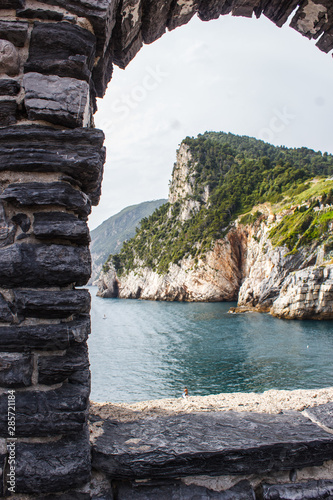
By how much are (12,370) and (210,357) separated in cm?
2323

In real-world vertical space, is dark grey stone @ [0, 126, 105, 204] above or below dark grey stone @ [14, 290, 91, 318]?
above

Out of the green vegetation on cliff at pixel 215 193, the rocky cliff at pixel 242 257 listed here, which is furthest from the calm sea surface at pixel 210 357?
the green vegetation on cliff at pixel 215 193

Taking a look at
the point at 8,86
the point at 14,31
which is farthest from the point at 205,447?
the point at 14,31

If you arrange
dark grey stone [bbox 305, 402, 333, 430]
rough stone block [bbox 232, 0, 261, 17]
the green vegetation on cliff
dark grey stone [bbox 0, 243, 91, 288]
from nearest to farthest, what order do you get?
dark grey stone [bbox 0, 243, 91, 288], dark grey stone [bbox 305, 402, 333, 430], rough stone block [bbox 232, 0, 261, 17], the green vegetation on cliff

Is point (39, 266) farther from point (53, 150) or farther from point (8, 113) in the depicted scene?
point (8, 113)

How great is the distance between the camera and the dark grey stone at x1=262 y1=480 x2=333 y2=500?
1.87 metres

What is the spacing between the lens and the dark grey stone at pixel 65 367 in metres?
1.77

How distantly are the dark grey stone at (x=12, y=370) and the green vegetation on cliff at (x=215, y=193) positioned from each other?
4654 cm

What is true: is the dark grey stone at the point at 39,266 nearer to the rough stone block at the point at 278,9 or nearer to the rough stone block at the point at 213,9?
the rough stone block at the point at 213,9

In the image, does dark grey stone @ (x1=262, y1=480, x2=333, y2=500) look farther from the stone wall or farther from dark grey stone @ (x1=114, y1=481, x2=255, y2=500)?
the stone wall

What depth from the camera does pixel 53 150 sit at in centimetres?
194

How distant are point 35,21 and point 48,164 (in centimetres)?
93

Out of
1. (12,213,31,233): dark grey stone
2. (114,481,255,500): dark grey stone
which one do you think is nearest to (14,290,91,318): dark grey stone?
(12,213,31,233): dark grey stone

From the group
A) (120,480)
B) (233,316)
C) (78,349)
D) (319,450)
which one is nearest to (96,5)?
(78,349)
